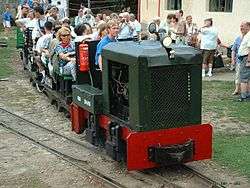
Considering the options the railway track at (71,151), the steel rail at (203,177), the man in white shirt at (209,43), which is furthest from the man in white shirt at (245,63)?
the steel rail at (203,177)

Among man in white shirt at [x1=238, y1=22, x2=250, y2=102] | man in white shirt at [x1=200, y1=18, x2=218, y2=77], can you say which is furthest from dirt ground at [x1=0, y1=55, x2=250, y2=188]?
man in white shirt at [x1=200, y1=18, x2=218, y2=77]

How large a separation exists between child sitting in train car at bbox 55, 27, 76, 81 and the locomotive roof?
2970mm

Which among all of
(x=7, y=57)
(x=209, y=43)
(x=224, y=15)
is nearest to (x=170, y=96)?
(x=209, y=43)

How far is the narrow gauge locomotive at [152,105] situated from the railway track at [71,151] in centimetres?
25

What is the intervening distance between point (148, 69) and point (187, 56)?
0.56 m

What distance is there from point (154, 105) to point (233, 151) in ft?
6.14

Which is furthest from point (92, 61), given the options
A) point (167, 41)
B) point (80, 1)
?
point (80, 1)

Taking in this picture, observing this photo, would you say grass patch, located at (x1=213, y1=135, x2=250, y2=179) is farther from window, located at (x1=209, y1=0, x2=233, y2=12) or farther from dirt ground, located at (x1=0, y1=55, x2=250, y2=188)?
window, located at (x1=209, y1=0, x2=233, y2=12)

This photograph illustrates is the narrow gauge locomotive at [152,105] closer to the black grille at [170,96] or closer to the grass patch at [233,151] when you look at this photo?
the black grille at [170,96]

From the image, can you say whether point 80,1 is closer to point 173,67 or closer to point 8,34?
point 8,34

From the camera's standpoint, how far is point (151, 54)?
6863 millimetres

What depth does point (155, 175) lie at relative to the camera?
7344 mm

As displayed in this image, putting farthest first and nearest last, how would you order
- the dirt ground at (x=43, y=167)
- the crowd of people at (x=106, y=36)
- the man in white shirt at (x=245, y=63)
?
the man in white shirt at (x=245, y=63) < the crowd of people at (x=106, y=36) < the dirt ground at (x=43, y=167)

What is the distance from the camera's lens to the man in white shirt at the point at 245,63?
455 inches
